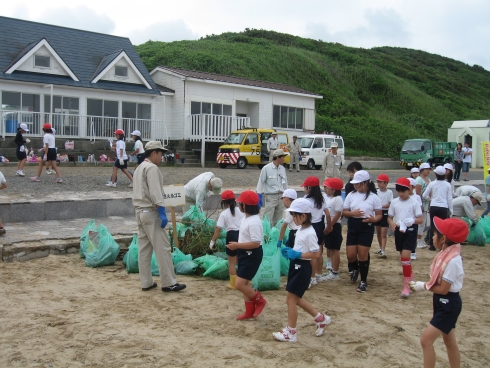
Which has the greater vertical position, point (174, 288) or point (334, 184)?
point (334, 184)

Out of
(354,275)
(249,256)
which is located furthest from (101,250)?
(354,275)

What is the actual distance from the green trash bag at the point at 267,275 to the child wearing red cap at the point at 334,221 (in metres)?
0.91

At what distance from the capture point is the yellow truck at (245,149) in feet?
74.6

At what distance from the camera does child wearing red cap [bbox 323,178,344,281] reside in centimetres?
688

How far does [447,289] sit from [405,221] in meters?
3.04

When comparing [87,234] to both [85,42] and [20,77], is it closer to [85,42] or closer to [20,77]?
[20,77]

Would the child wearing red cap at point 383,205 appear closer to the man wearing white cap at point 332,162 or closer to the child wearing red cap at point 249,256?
the child wearing red cap at point 249,256

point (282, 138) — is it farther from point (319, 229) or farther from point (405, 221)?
point (319, 229)

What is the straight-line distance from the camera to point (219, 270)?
6.85 m

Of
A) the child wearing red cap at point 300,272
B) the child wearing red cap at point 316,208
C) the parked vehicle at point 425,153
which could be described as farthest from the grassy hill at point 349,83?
the child wearing red cap at point 300,272

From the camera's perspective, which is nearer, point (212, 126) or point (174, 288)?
point (174, 288)

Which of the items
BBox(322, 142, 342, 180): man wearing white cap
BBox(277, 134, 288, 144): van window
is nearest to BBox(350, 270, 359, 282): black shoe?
BBox(322, 142, 342, 180): man wearing white cap

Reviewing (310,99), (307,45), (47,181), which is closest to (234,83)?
(310,99)

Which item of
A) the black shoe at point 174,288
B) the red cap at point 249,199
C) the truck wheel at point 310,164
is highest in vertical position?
the truck wheel at point 310,164
